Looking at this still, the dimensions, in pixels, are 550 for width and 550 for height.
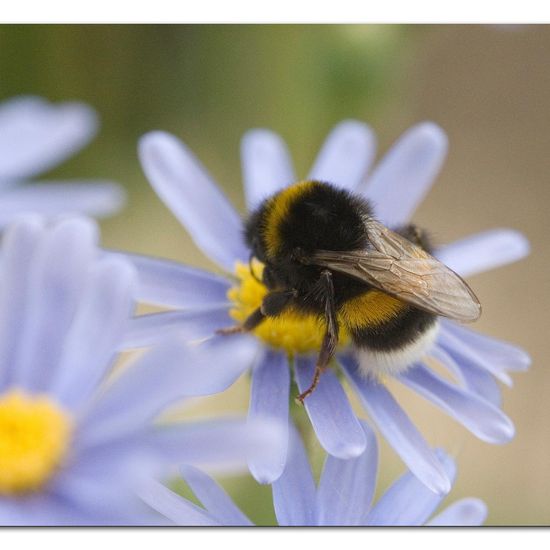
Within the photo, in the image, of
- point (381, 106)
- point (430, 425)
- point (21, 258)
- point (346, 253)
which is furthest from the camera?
point (381, 106)

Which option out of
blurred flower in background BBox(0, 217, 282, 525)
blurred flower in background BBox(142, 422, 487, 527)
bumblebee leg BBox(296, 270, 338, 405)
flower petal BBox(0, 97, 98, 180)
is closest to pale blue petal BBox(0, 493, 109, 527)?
blurred flower in background BBox(0, 217, 282, 525)

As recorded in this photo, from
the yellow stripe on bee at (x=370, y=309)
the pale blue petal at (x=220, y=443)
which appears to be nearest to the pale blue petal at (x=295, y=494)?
the yellow stripe on bee at (x=370, y=309)

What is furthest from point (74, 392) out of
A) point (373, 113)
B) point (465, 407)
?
point (373, 113)

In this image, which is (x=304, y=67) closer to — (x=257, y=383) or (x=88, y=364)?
(x=257, y=383)

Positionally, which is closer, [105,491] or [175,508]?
[105,491]

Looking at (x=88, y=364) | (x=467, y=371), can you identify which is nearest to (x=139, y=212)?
(x=467, y=371)

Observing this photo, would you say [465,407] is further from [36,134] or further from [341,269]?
[36,134]
